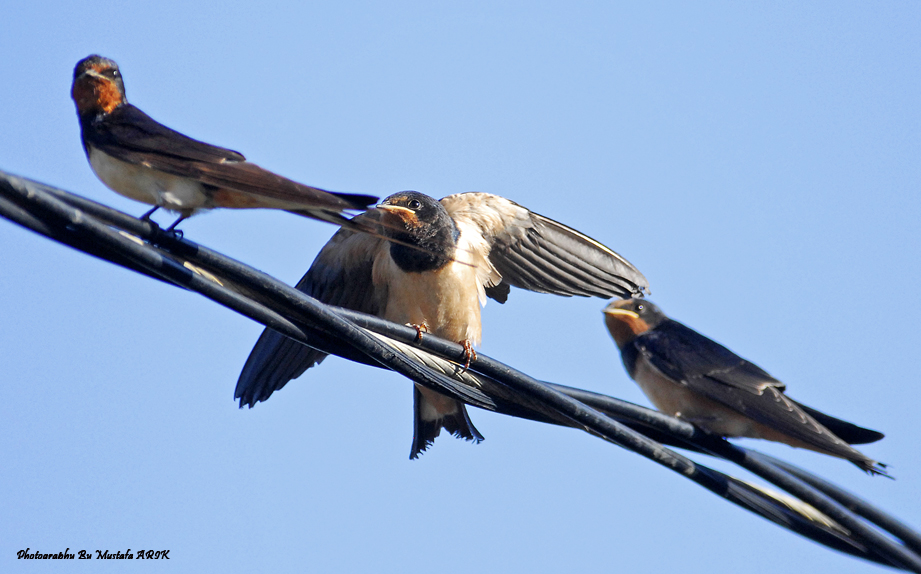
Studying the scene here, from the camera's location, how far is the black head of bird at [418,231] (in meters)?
5.77

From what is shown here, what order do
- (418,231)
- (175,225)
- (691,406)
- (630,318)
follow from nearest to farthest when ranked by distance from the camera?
(175,225) → (691,406) → (418,231) → (630,318)

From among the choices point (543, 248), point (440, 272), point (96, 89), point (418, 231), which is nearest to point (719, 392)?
point (543, 248)

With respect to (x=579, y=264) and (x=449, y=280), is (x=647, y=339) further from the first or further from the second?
(x=449, y=280)

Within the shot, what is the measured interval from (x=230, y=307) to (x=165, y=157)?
92 cm

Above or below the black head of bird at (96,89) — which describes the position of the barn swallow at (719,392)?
below

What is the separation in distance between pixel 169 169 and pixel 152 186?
0.15m

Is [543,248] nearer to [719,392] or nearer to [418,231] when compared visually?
[418,231]

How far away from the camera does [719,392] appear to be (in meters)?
5.22

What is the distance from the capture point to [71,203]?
258cm

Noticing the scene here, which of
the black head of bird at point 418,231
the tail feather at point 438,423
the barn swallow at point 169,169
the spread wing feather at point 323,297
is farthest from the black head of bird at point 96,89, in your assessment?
the tail feather at point 438,423

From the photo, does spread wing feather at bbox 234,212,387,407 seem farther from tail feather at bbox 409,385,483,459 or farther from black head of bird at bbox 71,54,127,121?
black head of bird at bbox 71,54,127,121

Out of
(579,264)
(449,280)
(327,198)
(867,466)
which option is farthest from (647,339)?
(327,198)

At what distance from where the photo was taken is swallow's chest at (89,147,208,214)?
3.52m

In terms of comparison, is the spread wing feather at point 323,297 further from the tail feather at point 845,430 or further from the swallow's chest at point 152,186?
the tail feather at point 845,430
